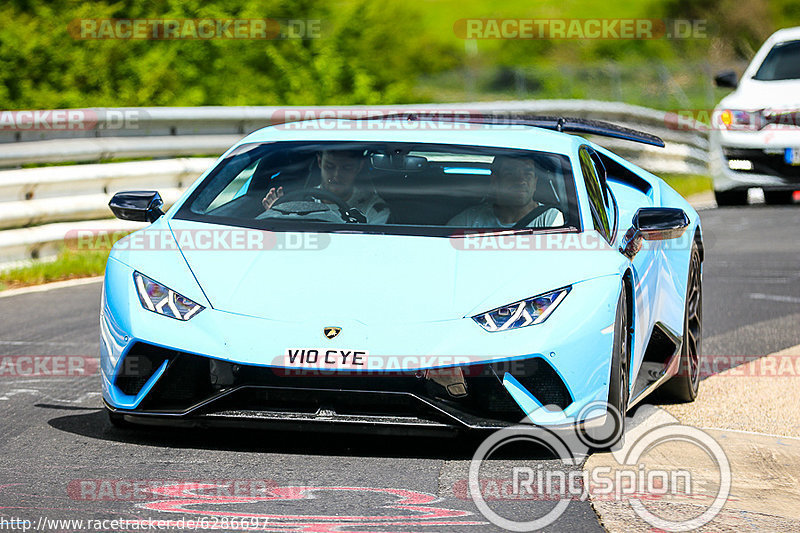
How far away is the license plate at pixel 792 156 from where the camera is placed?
14.5 metres

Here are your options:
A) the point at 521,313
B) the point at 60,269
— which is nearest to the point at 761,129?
the point at 60,269

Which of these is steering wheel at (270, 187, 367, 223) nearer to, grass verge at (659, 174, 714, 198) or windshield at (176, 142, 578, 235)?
windshield at (176, 142, 578, 235)

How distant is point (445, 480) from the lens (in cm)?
495

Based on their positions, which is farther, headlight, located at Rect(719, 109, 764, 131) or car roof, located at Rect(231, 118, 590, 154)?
headlight, located at Rect(719, 109, 764, 131)

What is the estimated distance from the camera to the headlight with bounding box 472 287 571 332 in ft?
16.6

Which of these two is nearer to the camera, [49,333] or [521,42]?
[49,333]

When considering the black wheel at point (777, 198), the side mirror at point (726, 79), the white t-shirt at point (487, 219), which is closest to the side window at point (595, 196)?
the white t-shirt at point (487, 219)

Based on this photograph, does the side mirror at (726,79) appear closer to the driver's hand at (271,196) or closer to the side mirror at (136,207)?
the driver's hand at (271,196)

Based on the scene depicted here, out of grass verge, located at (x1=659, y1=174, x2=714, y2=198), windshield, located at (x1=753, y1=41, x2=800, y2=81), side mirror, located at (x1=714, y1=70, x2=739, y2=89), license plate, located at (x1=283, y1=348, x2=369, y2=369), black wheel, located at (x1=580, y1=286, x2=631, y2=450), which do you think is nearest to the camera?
license plate, located at (x1=283, y1=348, x2=369, y2=369)

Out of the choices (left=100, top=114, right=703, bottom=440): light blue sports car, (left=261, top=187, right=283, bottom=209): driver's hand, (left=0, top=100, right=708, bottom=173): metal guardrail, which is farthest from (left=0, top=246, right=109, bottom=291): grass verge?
(left=261, top=187, right=283, bottom=209): driver's hand

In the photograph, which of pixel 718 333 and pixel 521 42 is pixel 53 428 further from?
pixel 521 42

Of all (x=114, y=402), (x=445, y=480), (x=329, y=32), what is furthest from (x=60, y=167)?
(x=329, y=32)

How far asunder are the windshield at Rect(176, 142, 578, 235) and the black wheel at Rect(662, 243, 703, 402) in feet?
4.02

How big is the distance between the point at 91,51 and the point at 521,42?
54.1 m
